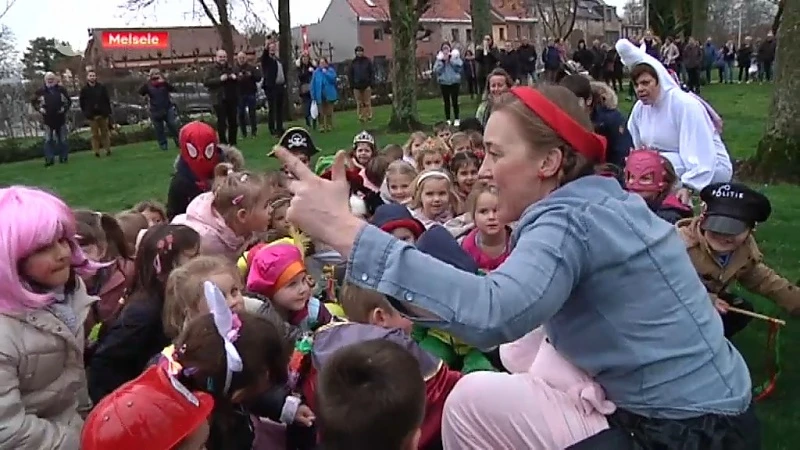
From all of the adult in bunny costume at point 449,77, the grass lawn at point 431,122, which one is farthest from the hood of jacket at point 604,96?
the adult in bunny costume at point 449,77

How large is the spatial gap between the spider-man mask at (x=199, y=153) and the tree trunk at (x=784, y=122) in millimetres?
6782

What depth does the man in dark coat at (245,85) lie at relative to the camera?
1840 cm

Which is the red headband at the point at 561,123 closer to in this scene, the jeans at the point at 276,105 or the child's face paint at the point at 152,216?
the child's face paint at the point at 152,216

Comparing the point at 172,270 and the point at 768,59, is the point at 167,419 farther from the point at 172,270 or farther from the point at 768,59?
the point at 768,59

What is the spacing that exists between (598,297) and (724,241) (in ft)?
7.95

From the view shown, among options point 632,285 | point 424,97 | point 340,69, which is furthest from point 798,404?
point 340,69

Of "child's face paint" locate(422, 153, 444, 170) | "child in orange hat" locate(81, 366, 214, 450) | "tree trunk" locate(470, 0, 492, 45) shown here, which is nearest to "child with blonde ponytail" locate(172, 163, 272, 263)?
"child's face paint" locate(422, 153, 444, 170)

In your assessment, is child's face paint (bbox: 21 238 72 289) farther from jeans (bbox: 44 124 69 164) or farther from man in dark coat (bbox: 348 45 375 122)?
man in dark coat (bbox: 348 45 375 122)

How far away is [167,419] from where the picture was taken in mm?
2547

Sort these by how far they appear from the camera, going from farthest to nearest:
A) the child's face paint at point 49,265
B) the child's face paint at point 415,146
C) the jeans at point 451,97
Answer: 1. the jeans at point 451,97
2. the child's face paint at point 415,146
3. the child's face paint at point 49,265

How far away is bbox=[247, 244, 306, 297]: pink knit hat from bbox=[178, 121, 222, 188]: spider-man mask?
8.59ft

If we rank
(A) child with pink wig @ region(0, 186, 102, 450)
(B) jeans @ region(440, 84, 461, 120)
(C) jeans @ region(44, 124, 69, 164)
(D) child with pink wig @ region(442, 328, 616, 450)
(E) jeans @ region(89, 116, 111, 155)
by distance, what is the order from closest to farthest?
(D) child with pink wig @ region(442, 328, 616, 450), (A) child with pink wig @ region(0, 186, 102, 450), (C) jeans @ region(44, 124, 69, 164), (E) jeans @ region(89, 116, 111, 155), (B) jeans @ region(440, 84, 461, 120)

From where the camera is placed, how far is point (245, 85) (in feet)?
60.6

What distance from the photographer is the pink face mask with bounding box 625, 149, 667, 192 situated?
5328 millimetres
